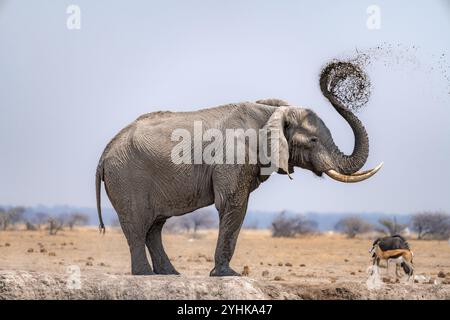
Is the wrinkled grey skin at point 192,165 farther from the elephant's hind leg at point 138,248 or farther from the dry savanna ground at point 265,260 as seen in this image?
the dry savanna ground at point 265,260

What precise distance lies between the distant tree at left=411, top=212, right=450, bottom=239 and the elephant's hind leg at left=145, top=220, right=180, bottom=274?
134ft

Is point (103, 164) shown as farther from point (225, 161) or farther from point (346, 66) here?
point (346, 66)

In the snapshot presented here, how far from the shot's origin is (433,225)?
186 feet

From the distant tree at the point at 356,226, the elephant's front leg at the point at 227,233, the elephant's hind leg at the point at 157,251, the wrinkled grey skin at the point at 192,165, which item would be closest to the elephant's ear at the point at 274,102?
the wrinkled grey skin at the point at 192,165

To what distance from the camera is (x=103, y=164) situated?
15930mm

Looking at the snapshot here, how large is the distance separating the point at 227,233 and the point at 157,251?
4.62 feet

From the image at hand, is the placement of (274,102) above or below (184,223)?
above

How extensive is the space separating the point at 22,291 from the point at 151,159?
264cm

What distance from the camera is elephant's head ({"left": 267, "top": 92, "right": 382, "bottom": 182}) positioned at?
1545 centimetres

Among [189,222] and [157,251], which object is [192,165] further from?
[189,222]

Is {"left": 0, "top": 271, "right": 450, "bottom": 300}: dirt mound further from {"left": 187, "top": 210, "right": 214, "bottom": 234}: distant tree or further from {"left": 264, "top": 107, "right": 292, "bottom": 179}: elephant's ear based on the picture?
{"left": 187, "top": 210, "right": 214, "bottom": 234}: distant tree

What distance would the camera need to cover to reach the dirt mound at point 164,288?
1439cm

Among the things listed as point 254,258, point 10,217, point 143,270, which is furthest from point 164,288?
point 10,217
